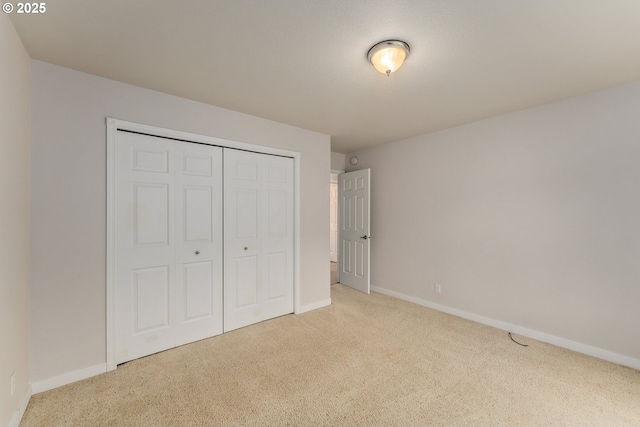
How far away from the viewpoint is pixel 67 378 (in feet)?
6.72

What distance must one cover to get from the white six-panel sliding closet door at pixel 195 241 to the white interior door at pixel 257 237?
1cm

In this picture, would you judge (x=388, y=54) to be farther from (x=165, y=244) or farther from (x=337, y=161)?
(x=337, y=161)

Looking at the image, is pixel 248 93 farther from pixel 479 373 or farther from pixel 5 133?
pixel 479 373

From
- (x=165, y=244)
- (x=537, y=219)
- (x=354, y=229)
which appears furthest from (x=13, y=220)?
(x=537, y=219)

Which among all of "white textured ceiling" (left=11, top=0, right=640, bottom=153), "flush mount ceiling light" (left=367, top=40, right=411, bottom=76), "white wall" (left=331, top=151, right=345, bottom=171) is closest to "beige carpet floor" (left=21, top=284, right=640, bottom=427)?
"flush mount ceiling light" (left=367, top=40, right=411, bottom=76)

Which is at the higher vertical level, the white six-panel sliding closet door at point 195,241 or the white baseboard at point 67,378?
the white six-panel sliding closet door at point 195,241

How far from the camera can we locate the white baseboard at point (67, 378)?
6.36 feet

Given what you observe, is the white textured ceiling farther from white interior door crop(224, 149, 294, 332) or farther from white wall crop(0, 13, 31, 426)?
white interior door crop(224, 149, 294, 332)

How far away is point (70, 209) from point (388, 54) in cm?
261

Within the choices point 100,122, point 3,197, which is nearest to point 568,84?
point 100,122

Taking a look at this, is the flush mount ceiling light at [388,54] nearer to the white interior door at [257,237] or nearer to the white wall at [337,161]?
the white interior door at [257,237]

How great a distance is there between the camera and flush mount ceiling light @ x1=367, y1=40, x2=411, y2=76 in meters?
1.72

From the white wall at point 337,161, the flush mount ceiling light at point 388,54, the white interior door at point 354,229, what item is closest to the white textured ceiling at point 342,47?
the flush mount ceiling light at point 388,54

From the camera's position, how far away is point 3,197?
1.48m
